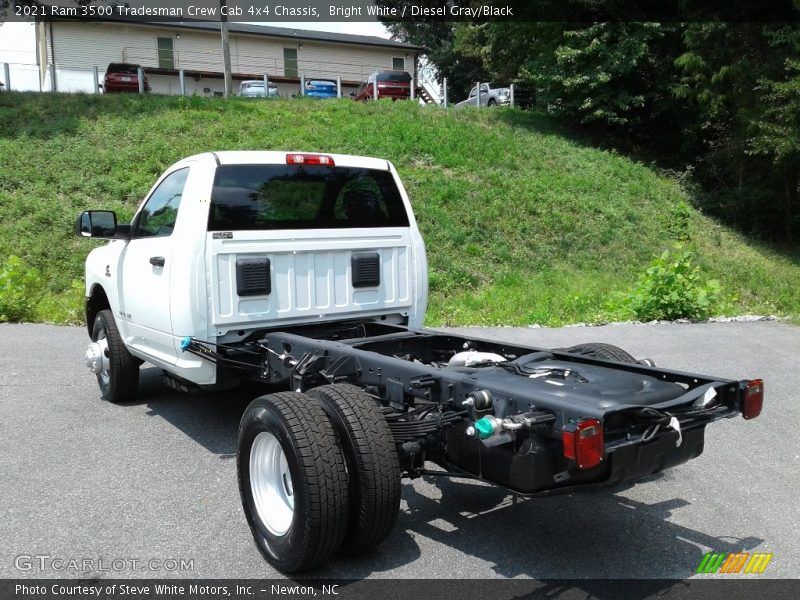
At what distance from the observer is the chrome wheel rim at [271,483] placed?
3.75 metres

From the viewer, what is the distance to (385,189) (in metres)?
5.98

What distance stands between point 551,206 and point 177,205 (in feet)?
46.8

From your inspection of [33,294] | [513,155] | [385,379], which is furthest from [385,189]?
[513,155]

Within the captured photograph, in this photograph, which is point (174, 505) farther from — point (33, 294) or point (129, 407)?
point (33, 294)

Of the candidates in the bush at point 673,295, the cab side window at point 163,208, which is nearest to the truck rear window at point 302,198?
the cab side window at point 163,208

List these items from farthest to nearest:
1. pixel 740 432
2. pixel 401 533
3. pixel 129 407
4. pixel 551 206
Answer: pixel 551 206, pixel 129 407, pixel 740 432, pixel 401 533

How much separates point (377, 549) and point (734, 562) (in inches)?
72.2

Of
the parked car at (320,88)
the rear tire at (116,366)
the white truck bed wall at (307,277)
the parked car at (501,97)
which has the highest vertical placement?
the parked car at (320,88)

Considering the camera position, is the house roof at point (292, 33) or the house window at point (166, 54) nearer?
the house window at point (166, 54)

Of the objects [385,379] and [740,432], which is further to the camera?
[740,432]

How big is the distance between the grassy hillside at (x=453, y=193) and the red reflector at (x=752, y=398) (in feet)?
25.7

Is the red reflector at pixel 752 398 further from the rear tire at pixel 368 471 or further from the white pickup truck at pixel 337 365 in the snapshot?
the rear tire at pixel 368 471

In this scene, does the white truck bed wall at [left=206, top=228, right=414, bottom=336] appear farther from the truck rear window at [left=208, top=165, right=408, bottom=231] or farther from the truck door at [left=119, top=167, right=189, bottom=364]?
the truck door at [left=119, top=167, right=189, bottom=364]

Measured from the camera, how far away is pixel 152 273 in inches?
218
